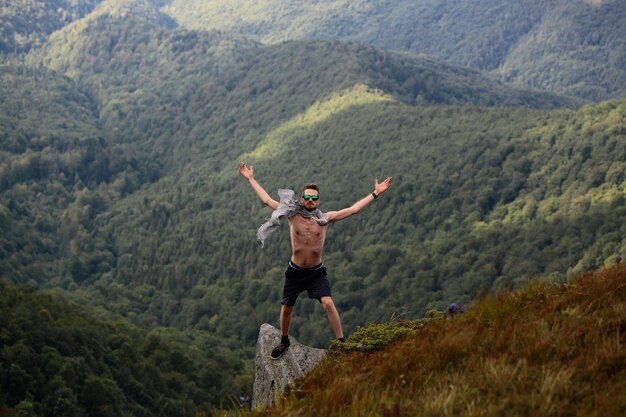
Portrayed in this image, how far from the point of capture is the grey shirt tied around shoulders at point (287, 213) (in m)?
14.5

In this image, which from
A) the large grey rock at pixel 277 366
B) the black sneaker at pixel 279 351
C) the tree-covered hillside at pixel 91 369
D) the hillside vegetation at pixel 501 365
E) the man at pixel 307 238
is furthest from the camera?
the tree-covered hillside at pixel 91 369

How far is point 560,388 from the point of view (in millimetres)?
8898

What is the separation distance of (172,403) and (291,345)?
4143 inches

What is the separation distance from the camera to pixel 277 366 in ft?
48.2

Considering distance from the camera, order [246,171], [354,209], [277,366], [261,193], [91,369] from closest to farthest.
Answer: [354,209], [277,366], [261,193], [246,171], [91,369]

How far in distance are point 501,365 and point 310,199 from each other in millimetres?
5784

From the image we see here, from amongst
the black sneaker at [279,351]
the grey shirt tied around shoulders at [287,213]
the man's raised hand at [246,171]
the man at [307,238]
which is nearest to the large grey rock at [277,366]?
the black sneaker at [279,351]

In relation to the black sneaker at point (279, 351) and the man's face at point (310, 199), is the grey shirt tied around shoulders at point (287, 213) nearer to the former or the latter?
the man's face at point (310, 199)

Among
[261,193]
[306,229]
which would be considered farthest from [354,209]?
[261,193]

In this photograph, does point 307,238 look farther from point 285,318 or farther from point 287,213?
point 285,318

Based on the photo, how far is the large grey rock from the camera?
14.1 meters

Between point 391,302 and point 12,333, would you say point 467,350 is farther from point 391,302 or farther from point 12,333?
point 391,302

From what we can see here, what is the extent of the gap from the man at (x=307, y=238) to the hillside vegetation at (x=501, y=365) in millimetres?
2007

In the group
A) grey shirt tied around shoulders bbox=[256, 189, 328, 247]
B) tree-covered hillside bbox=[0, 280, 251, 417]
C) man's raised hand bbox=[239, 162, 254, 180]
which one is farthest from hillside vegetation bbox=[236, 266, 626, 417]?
tree-covered hillside bbox=[0, 280, 251, 417]
